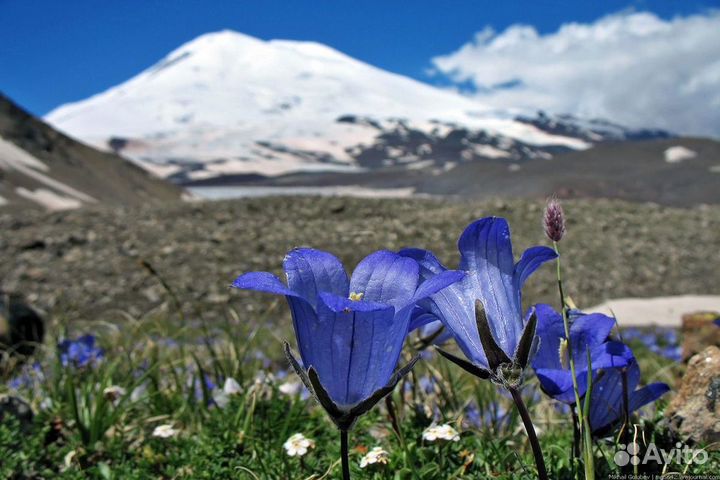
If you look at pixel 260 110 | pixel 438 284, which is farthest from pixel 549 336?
pixel 260 110

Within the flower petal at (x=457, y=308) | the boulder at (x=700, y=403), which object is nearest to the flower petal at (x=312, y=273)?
the flower petal at (x=457, y=308)

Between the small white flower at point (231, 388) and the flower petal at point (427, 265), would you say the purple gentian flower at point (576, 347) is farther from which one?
the small white flower at point (231, 388)

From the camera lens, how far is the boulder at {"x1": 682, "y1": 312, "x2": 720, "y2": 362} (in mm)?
3350

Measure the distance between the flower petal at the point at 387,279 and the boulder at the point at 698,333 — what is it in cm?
240

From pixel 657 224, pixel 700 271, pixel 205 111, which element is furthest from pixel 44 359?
pixel 205 111

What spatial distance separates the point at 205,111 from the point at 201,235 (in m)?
100

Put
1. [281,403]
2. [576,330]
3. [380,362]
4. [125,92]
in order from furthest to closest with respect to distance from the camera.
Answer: [125,92], [281,403], [576,330], [380,362]

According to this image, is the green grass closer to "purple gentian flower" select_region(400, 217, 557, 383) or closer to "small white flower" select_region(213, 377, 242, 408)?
"small white flower" select_region(213, 377, 242, 408)

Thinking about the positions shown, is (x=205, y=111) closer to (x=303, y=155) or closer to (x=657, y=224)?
(x=303, y=155)

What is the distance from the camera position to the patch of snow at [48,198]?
2033 centimetres

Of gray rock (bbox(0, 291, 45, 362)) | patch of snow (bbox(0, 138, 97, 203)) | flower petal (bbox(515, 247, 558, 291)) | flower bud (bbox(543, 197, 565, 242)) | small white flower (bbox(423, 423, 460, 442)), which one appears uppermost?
patch of snow (bbox(0, 138, 97, 203))

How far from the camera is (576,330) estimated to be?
5.36ft

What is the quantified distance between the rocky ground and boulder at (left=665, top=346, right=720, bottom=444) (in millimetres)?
7785

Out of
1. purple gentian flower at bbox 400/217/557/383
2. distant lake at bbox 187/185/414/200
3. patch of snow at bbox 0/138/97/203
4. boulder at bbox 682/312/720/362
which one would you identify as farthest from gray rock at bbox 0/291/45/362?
distant lake at bbox 187/185/414/200
